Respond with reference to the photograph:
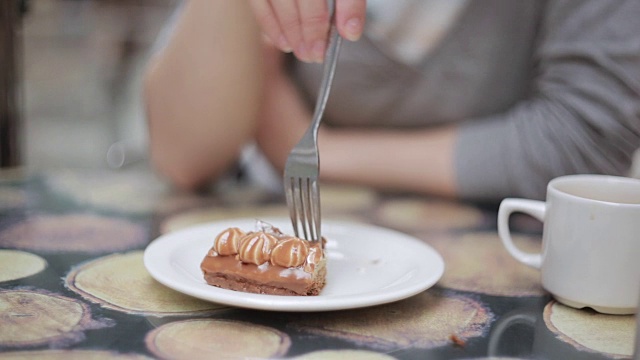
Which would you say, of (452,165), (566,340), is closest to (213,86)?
(452,165)

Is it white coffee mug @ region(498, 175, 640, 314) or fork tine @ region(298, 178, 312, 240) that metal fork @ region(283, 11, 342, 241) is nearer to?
fork tine @ region(298, 178, 312, 240)

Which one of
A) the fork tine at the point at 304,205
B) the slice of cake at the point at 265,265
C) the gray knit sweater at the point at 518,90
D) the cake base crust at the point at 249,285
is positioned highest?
the gray knit sweater at the point at 518,90

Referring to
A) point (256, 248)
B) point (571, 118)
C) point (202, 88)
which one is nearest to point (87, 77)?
point (202, 88)

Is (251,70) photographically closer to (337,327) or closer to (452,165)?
(452,165)

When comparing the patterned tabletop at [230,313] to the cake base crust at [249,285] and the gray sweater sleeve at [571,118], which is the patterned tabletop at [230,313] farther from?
the gray sweater sleeve at [571,118]

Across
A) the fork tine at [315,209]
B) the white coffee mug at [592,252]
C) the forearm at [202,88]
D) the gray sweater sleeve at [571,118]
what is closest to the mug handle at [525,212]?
the white coffee mug at [592,252]

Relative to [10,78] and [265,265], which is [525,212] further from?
[10,78]

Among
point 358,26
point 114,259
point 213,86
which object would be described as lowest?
point 114,259
